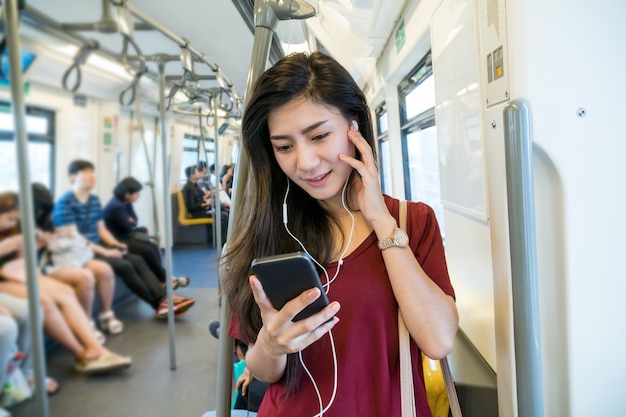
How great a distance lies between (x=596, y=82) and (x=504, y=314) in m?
0.64

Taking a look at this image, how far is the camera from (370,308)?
898mm

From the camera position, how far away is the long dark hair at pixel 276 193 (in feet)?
3.07

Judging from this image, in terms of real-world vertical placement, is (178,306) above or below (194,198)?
below

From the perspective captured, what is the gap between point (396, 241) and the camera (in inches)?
34.8

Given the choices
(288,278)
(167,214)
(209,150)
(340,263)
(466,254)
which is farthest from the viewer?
(466,254)

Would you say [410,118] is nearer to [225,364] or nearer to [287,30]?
[287,30]

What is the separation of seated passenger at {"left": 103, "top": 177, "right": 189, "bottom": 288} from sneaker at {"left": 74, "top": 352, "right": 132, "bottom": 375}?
0.18 metres

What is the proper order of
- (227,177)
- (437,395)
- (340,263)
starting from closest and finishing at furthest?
(340,263), (227,177), (437,395)

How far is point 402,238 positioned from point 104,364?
0.70 metres

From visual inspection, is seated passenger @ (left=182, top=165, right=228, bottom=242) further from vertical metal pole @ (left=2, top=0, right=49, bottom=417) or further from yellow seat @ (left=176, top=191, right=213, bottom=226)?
vertical metal pole @ (left=2, top=0, right=49, bottom=417)

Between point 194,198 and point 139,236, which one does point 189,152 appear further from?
point 139,236

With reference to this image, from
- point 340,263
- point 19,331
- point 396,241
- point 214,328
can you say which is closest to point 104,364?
point 19,331

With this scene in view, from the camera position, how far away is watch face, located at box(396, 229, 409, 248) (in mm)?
883

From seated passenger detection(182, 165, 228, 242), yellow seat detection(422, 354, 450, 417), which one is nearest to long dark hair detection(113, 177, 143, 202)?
seated passenger detection(182, 165, 228, 242)
